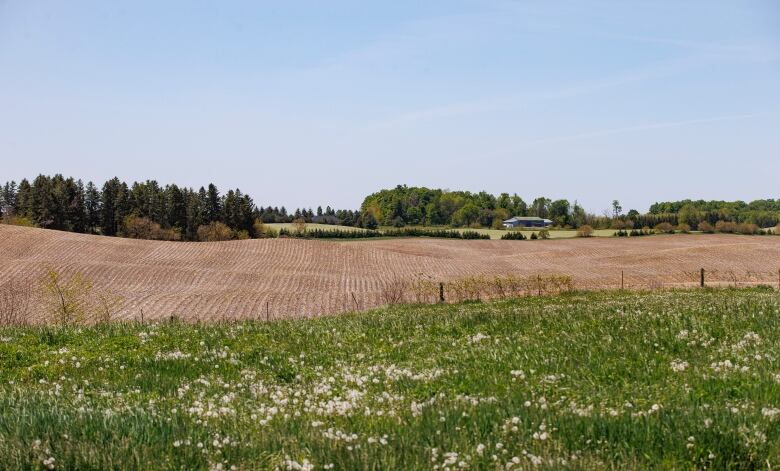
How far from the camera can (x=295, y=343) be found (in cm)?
1450

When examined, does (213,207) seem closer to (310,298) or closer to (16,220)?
(16,220)

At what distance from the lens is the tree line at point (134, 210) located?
453 ft

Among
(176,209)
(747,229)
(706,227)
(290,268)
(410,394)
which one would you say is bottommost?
(290,268)

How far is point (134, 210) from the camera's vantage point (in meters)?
149

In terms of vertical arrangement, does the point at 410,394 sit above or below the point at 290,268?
above

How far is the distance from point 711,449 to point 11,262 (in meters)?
64.3

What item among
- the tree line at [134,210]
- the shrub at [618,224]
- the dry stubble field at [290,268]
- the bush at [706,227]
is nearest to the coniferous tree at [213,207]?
the tree line at [134,210]

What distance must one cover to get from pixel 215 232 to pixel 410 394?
465ft

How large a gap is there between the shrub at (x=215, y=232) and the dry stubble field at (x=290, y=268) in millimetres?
48714

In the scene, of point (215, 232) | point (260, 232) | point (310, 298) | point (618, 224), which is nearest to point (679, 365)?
point (310, 298)

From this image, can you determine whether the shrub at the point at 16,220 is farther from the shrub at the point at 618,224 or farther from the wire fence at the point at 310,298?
the shrub at the point at 618,224

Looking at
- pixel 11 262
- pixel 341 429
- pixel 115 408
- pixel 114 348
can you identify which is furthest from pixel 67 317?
pixel 11 262

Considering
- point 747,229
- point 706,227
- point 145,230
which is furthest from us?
point 706,227

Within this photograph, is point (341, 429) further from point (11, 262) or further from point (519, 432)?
point (11, 262)
